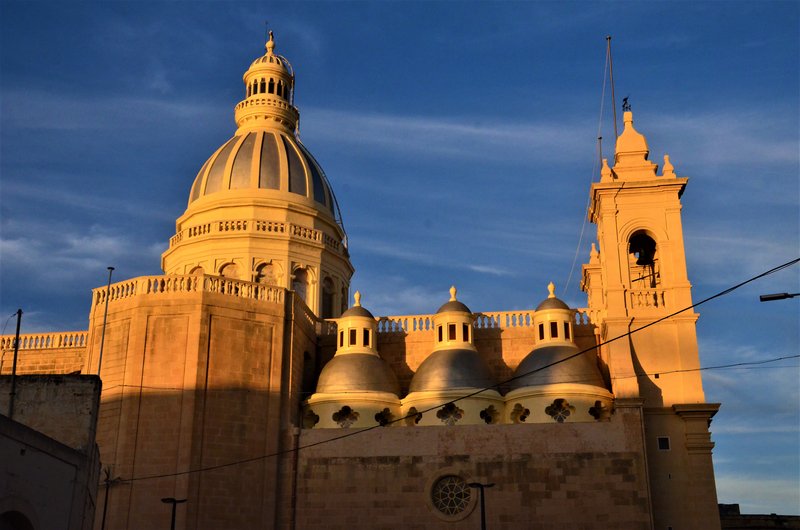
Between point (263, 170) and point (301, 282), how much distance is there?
620 cm

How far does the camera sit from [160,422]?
33.7 m

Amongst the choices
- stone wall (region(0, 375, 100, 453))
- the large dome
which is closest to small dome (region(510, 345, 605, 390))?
the large dome

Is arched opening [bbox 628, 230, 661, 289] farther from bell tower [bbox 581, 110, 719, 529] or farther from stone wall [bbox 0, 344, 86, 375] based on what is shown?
stone wall [bbox 0, 344, 86, 375]

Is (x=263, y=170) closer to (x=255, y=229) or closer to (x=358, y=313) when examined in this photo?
(x=255, y=229)

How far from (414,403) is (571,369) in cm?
613

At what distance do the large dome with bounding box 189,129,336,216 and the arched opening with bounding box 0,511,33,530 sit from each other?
2928cm

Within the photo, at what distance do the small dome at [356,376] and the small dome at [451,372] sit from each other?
1130 mm

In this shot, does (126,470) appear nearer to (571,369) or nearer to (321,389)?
(321,389)

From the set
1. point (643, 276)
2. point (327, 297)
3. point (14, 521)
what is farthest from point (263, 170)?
point (14, 521)

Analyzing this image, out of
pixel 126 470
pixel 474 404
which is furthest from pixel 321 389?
pixel 126 470

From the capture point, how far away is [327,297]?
48.3 meters

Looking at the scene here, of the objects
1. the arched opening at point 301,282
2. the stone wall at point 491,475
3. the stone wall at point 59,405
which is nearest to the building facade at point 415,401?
the stone wall at point 491,475

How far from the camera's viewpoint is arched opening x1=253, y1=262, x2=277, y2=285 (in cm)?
4612

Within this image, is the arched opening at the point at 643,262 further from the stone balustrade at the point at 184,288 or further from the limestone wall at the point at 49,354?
the limestone wall at the point at 49,354
